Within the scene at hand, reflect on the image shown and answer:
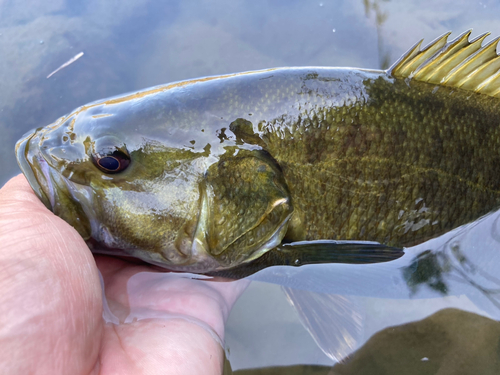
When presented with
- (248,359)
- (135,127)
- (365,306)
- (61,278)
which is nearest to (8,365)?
(61,278)

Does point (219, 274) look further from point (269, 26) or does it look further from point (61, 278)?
point (269, 26)

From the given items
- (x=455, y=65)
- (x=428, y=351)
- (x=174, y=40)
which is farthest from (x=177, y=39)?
(x=428, y=351)

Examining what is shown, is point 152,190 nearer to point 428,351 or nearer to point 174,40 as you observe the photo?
point 428,351

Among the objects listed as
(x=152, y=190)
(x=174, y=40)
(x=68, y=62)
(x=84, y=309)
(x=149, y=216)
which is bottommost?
(x=84, y=309)

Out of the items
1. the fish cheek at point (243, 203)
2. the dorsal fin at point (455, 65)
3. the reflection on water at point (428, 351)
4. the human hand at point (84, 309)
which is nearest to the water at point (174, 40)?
the dorsal fin at point (455, 65)

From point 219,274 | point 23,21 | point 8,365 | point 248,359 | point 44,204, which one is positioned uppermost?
point 23,21

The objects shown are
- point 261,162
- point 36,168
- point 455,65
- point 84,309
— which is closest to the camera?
point 84,309
